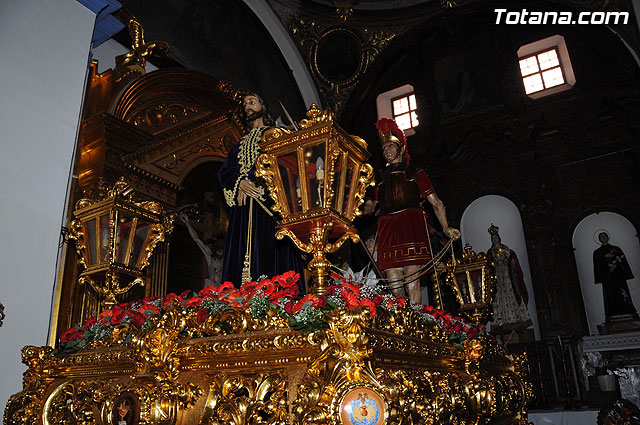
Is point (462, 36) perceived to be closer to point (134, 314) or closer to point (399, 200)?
point (399, 200)

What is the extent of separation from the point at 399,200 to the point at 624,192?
6453mm

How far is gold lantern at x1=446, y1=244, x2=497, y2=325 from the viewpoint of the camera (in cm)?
419

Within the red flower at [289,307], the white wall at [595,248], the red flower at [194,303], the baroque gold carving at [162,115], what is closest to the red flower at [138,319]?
the red flower at [194,303]

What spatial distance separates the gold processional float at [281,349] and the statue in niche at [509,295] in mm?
5552

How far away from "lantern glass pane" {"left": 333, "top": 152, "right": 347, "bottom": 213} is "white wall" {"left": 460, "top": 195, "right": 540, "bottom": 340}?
7.57 m

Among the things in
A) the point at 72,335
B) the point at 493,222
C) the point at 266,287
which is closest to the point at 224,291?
the point at 266,287

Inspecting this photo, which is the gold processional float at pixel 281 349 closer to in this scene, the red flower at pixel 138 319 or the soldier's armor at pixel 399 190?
the red flower at pixel 138 319

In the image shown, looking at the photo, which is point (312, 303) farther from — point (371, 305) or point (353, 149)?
point (353, 149)

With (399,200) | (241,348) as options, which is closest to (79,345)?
(241,348)

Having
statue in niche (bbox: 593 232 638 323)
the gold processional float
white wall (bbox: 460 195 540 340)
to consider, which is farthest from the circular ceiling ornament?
the gold processional float

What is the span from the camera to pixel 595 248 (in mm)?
9336

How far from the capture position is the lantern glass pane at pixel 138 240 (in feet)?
12.3

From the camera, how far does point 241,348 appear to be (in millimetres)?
2389

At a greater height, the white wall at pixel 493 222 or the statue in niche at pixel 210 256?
the white wall at pixel 493 222
